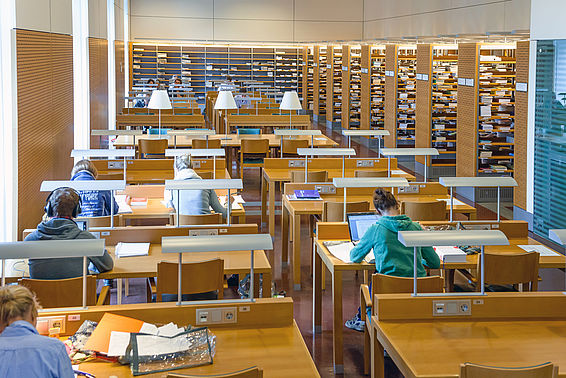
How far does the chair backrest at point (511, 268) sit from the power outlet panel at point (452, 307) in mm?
903

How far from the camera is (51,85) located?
742 centimetres

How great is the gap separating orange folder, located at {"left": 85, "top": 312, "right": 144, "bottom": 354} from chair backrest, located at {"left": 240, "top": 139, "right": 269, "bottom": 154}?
658cm

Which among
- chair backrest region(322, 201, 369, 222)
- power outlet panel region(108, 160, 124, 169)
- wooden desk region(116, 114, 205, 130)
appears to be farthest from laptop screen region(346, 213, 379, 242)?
wooden desk region(116, 114, 205, 130)

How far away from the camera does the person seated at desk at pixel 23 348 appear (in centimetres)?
240

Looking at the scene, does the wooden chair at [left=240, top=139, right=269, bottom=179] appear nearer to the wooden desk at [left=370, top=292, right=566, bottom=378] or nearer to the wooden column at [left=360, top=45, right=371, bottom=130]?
the wooden column at [left=360, top=45, right=371, bottom=130]

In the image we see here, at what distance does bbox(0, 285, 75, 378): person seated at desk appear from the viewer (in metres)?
2.40

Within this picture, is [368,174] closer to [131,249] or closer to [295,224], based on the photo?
[295,224]

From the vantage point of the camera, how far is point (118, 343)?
10.3ft

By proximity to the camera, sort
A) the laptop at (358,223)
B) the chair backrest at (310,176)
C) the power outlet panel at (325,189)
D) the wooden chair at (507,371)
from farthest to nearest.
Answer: the chair backrest at (310,176)
the power outlet panel at (325,189)
the laptop at (358,223)
the wooden chair at (507,371)

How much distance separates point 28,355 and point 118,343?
0.76 m

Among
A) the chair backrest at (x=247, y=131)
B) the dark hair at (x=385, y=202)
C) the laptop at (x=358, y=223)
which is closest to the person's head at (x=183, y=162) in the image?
the laptop at (x=358, y=223)

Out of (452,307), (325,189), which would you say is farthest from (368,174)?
→ (452,307)

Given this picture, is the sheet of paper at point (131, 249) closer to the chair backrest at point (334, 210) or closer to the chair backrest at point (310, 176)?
the chair backrest at point (334, 210)

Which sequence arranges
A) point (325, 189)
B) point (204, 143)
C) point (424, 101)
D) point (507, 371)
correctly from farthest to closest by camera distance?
point (424, 101) < point (204, 143) < point (325, 189) < point (507, 371)
